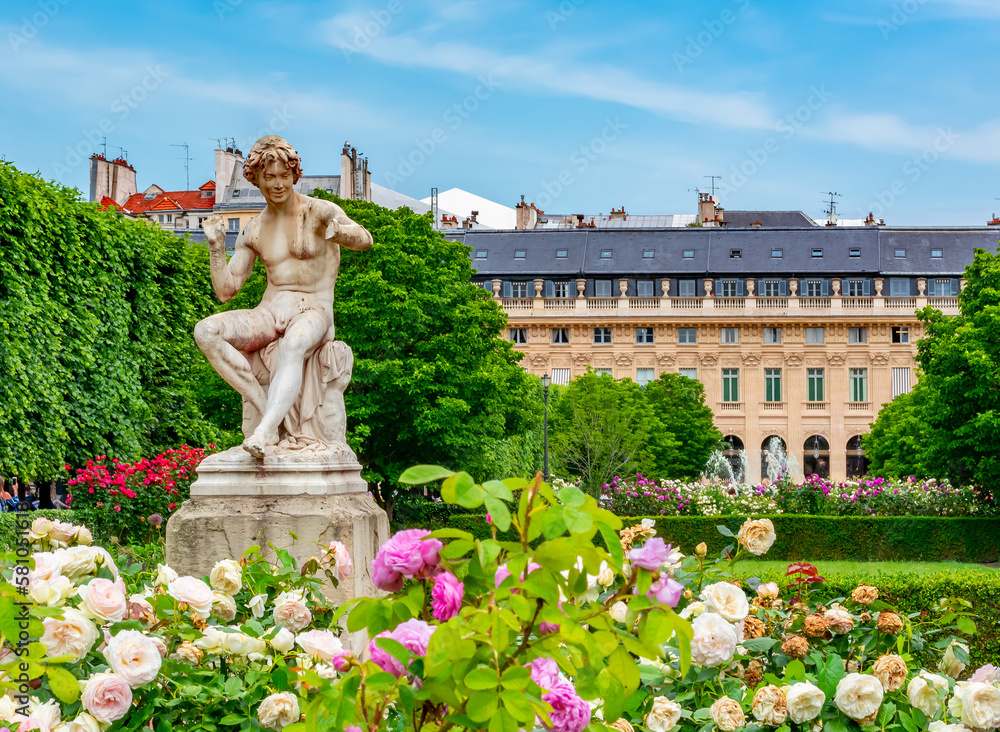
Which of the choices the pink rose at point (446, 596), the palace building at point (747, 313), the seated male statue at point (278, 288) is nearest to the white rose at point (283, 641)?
the pink rose at point (446, 596)

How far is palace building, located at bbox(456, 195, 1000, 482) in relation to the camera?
58781 millimetres

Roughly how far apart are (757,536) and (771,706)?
0.57 meters

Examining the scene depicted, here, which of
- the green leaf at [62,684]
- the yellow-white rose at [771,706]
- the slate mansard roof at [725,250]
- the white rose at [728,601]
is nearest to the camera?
the green leaf at [62,684]

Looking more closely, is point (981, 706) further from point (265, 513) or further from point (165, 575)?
point (265, 513)

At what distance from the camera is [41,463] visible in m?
17.2

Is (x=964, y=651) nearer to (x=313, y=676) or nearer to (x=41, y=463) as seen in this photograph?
(x=313, y=676)

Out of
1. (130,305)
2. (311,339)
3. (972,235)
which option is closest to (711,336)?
(972,235)

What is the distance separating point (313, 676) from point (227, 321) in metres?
4.38

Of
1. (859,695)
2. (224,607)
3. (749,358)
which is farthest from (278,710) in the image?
(749,358)

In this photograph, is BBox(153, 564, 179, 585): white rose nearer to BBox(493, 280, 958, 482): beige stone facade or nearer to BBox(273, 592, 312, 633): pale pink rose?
BBox(273, 592, 312, 633): pale pink rose

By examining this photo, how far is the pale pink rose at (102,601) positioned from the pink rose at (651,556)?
141 cm

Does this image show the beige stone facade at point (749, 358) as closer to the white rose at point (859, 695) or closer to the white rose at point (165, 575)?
the white rose at point (165, 575)

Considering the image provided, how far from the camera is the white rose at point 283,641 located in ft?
9.50

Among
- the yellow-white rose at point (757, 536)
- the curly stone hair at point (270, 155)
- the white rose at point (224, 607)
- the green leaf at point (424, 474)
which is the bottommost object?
the white rose at point (224, 607)
